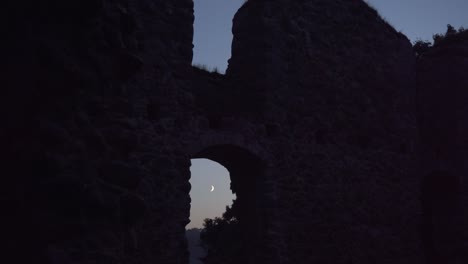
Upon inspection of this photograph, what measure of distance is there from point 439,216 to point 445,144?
66.0 inches

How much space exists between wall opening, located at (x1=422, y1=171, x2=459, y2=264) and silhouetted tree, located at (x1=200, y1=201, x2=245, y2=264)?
5.96 meters

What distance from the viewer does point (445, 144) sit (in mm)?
10602

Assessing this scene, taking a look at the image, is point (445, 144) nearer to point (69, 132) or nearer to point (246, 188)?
point (246, 188)

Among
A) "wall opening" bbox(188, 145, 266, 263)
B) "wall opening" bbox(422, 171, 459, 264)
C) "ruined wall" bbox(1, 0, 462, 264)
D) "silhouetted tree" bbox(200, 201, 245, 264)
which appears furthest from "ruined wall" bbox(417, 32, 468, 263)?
"silhouetted tree" bbox(200, 201, 245, 264)

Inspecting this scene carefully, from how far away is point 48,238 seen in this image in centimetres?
199

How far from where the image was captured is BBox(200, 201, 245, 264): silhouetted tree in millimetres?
15539

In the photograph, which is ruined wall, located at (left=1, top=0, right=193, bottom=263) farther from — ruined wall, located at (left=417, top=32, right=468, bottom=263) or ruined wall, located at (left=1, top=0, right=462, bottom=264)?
ruined wall, located at (left=417, top=32, right=468, bottom=263)

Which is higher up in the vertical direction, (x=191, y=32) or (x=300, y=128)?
(x=191, y=32)

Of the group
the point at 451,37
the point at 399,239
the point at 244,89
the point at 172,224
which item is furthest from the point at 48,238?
the point at 451,37

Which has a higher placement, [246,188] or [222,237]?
[246,188]

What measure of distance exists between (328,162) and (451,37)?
17.7ft

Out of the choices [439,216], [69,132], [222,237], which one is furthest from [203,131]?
[222,237]

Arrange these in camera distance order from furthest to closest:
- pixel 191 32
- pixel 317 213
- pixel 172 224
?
pixel 317 213 < pixel 191 32 < pixel 172 224

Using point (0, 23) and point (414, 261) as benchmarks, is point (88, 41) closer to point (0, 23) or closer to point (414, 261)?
point (0, 23)
